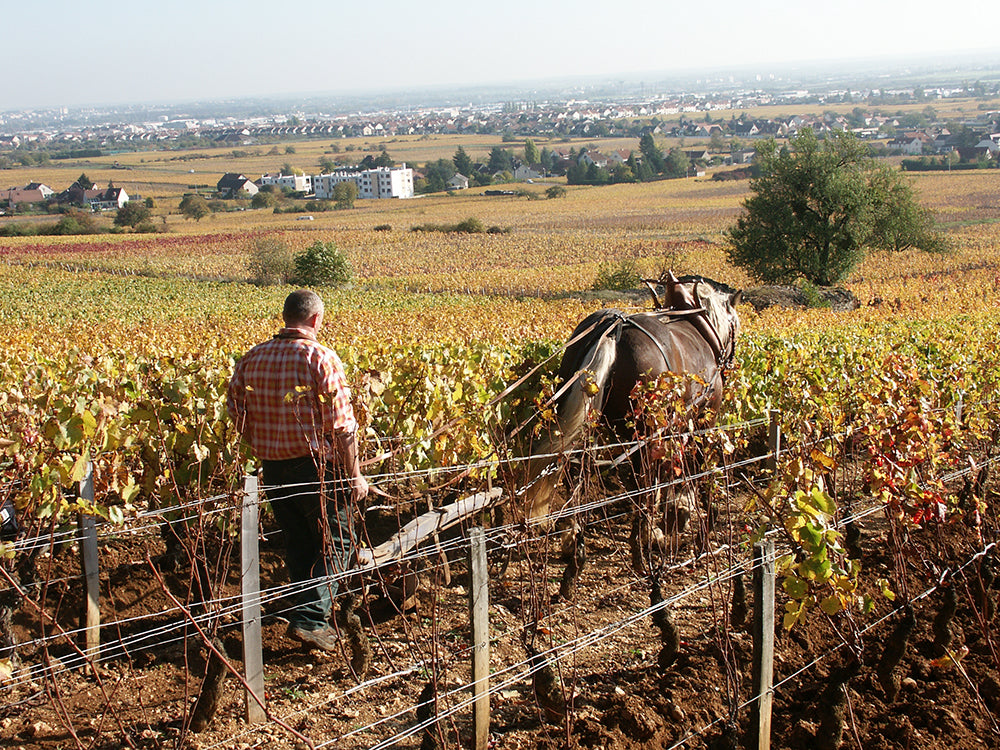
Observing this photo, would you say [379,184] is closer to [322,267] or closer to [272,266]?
[272,266]

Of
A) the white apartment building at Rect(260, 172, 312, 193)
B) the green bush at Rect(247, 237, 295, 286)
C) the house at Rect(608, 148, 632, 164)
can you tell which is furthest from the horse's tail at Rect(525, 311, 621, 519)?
the house at Rect(608, 148, 632, 164)

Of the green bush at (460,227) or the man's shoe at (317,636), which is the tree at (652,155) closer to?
the green bush at (460,227)

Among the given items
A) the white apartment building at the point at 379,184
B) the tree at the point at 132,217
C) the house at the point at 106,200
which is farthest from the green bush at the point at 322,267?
the white apartment building at the point at 379,184

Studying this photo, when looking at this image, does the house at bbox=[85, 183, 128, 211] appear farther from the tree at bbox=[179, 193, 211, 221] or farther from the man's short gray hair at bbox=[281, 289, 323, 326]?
the man's short gray hair at bbox=[281, 289, 323, 326]

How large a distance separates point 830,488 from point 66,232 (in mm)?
85118

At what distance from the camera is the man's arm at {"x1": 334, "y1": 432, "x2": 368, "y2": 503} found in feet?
15.9

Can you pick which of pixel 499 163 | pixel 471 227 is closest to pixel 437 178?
pixel 499 163

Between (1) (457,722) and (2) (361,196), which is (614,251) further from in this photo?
(2) (361,196)

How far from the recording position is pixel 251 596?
4.27 m

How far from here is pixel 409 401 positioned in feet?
22.1

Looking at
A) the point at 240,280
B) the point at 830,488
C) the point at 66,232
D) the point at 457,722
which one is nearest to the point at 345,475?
the point at 457,722

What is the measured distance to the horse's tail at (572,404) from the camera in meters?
5.90

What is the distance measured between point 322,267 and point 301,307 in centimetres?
4111

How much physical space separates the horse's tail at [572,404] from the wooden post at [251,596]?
5.75ft
